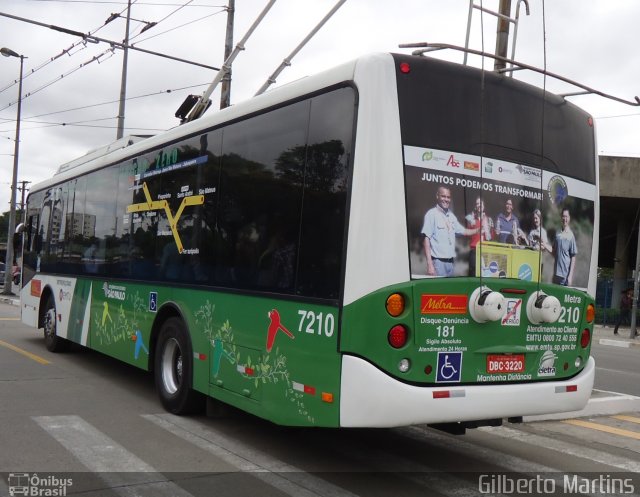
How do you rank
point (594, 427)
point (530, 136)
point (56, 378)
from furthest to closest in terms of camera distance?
point (56, 378), point (594, 427), point (530, 136)

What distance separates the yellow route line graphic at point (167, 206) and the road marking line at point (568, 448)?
3.93m

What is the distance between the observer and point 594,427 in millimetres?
8031

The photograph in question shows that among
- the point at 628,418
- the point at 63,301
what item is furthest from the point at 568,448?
the point at 63,301

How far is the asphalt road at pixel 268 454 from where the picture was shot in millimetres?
5277

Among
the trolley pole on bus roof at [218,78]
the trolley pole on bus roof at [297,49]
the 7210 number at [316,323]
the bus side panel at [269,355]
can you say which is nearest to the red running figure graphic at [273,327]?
the bus side panel at [269,355]

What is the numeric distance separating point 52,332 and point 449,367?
9.09 metres

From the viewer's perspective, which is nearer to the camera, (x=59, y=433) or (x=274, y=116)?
(x=274, y=116)

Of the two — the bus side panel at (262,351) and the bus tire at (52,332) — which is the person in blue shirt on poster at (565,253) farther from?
the bus tire at (52,332)

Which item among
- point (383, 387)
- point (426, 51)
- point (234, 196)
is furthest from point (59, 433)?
point (426, 51)

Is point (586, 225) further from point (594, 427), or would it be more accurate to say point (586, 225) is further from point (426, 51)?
point (594, 427)

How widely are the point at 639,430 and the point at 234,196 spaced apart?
5.39m

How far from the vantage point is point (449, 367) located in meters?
5.19

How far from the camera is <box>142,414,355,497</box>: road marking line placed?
17.1ft

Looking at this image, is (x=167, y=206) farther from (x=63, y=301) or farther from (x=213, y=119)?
(x=63, y=301)
